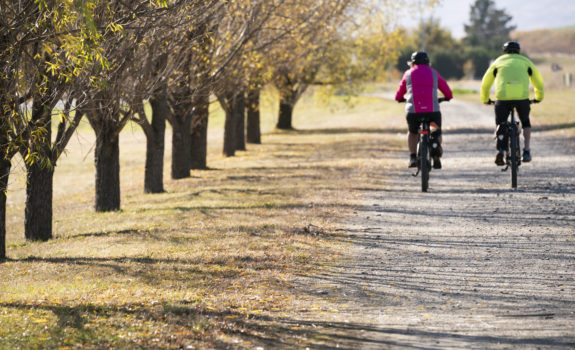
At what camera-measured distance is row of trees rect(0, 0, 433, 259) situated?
8.33 m

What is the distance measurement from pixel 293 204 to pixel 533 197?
3.91m

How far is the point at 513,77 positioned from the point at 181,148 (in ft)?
32.4

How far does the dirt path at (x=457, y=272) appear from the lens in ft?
18.8

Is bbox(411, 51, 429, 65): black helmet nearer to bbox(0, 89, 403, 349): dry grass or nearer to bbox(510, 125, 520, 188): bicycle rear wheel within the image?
bbox(510, 125, 520, 188): bicycle rear wheel

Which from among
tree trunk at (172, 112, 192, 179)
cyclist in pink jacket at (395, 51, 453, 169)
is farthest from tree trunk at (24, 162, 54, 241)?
tree trunk at (172, 112, 192, 179)

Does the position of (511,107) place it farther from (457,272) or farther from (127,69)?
(127,69)

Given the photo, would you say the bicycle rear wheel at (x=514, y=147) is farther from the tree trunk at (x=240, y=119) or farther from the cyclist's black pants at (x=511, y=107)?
the tree trunk at (x=240, y=119)

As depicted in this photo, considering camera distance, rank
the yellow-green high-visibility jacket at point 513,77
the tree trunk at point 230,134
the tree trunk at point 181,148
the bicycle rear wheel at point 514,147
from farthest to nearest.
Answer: the tree trunk at point 230,134
the tree trunk at point 181,148
the bicycle rear wheel at point 514,147
the yellow-green high-visibility jacket at point 513,77

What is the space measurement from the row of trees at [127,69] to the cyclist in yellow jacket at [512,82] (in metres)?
4.63

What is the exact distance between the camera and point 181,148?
20078 mm

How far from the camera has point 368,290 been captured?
7.15 metres

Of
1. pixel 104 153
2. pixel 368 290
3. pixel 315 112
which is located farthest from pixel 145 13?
pixel 315 112

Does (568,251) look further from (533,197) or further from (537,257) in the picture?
(533,197)

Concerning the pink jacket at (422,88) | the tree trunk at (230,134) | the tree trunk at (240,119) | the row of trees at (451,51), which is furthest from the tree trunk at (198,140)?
the row of trees at (451,51)
